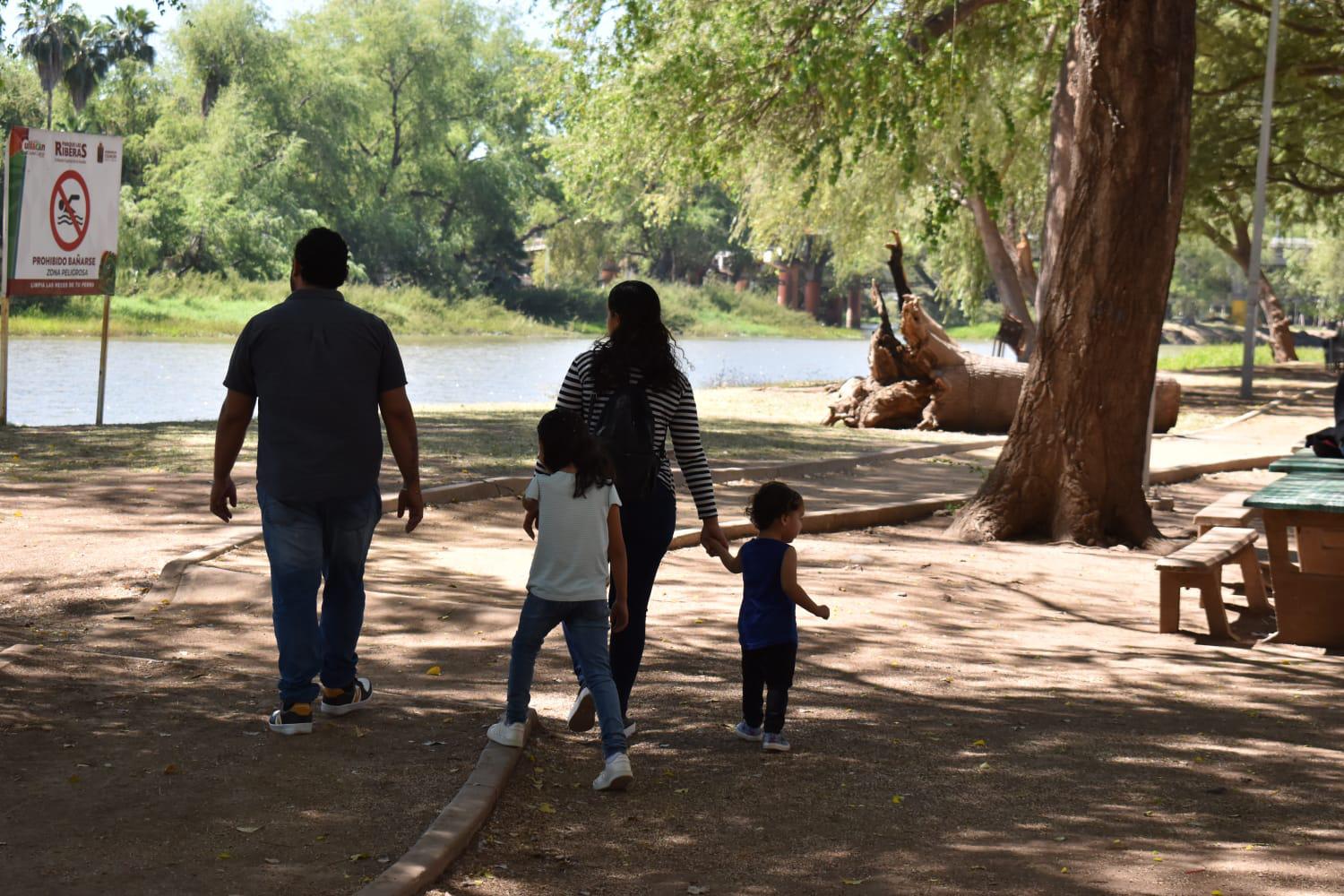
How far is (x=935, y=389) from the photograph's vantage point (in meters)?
21.8

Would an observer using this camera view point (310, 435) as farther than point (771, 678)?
No

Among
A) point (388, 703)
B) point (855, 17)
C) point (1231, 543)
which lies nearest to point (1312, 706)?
point (1231, 543)

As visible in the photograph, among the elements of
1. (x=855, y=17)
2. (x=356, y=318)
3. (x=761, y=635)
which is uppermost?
(x=855, y=17)

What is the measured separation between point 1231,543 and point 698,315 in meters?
71.0

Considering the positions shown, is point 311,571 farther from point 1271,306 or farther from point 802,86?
point 1271,306

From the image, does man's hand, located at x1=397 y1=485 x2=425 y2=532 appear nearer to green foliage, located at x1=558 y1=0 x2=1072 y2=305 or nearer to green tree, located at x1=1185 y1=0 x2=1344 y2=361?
green foliage, located at x1=558 y1=0 x2=1072 y2=305

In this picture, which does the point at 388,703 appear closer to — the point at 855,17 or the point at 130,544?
the point at 130,544

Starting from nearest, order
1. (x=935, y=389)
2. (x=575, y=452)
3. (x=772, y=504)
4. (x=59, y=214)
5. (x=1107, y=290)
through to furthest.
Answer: (x=575, y=452), (x=772, y=504), (x=1107, y=290), (x=59, y=214), (x=935, y=389)

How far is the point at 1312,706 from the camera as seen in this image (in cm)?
673

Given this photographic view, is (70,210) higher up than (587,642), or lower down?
higher up

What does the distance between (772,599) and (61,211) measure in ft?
46.4

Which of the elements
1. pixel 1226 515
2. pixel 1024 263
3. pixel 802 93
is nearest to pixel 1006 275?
pixel 1024 263

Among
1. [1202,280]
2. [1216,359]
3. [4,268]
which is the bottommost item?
[4,268]

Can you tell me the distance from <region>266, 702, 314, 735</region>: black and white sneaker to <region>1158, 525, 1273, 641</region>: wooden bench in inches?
184
